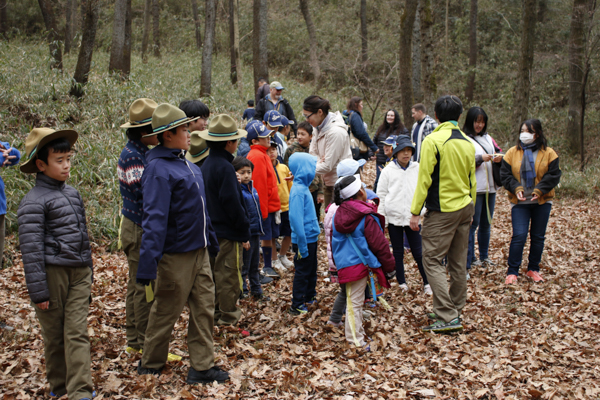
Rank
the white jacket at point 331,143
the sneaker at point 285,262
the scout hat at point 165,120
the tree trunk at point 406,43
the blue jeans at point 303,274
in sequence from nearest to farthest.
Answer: the scout hat at point 165,120 < the blue jeans at point 303,274 < the white jacket at point 331,143 < the sneaker at point 285,262 < the tree trunk at point 406,43

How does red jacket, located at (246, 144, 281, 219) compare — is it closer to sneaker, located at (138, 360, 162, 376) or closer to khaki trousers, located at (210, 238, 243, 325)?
khaki trousers, located at (210, 238, 243, 325)

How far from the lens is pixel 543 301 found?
240 inches

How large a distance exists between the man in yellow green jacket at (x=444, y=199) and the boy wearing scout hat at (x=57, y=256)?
3460 mm

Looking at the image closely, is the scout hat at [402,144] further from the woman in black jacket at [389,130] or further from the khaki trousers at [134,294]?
the khaki trousers at [134,294]

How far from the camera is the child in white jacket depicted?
6184 millimetres

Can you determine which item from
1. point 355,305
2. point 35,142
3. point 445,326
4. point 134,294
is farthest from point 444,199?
point 35,142

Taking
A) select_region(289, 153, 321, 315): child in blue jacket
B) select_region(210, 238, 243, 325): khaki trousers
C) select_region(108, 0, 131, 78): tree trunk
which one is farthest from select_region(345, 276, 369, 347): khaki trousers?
select_region(108, 0, 131, 78): tree trunk

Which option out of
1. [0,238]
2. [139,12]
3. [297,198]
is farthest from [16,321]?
[139,12]

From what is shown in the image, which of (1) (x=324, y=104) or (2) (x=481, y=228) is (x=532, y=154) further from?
(1) (x=324, y=104)

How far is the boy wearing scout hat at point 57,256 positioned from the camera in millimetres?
3410

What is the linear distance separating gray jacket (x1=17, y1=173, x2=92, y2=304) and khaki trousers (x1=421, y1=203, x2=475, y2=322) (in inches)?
139

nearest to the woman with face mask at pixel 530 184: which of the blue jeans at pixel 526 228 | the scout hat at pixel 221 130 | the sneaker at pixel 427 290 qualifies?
the blue jeans at pixel 526 228

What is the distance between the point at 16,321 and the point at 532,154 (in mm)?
7019

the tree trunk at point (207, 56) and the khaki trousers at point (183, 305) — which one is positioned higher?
the tree trunk at point (207, 56)
